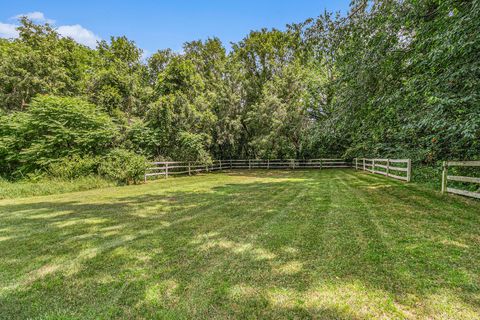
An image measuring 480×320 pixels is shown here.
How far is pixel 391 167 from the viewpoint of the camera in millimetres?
10781

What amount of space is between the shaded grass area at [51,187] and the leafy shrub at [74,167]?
1.28ft

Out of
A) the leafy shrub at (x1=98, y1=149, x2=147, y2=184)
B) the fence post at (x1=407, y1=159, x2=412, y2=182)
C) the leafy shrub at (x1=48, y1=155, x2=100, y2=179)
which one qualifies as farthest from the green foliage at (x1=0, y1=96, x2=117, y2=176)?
the fence post at (x1=407, y1=159, x2=412, y2=182)

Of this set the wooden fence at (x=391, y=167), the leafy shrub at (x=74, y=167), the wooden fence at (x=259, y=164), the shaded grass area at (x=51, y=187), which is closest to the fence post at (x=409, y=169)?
the wooden fence at (x=391, y=167)

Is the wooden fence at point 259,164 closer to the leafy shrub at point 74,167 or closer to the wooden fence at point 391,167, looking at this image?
the wooden fence at point 391,167

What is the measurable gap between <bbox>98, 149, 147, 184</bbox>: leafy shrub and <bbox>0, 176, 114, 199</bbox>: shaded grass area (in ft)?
1.46

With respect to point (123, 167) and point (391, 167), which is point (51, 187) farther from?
point (391, 167)

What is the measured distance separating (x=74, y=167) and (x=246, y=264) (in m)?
10.6

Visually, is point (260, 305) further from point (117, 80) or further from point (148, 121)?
point (117, 80)

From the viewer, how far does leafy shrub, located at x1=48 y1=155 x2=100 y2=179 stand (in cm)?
1009

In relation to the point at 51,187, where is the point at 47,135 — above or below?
above

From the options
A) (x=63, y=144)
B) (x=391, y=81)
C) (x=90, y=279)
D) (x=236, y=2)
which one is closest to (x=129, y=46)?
(x=63, y=144)

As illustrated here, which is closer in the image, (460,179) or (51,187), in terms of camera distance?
(460,179)

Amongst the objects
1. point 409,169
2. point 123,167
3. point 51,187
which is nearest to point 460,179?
point 409,169

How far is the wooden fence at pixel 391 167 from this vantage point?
918 cm
